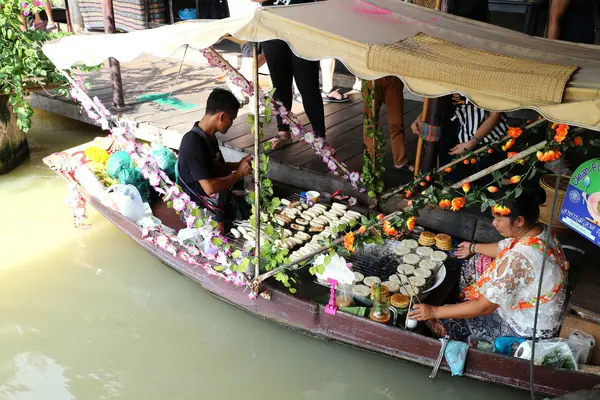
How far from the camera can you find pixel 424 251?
3750 millimetres

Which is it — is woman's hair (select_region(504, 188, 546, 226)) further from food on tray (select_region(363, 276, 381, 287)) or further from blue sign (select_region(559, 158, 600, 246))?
food on tray (select_region(363, 276, 381, 287))

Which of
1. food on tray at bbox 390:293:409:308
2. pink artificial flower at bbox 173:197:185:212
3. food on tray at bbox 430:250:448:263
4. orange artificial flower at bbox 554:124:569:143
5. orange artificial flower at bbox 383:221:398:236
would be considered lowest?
food on tray at bbox 390:293:409:308

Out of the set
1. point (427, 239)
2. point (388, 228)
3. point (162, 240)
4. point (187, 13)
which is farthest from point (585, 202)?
point (187, 13)

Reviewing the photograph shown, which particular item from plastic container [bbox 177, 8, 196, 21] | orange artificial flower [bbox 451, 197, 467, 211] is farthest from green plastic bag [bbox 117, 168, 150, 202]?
plastic container [bbox 177, 8, 196, 21]

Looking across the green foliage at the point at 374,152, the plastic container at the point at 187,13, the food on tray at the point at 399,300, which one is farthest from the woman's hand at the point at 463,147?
the plastic container at the point at 187,13

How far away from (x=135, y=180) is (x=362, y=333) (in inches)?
101

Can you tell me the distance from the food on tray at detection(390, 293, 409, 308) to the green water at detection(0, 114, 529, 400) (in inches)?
16.0

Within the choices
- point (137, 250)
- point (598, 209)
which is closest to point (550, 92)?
point (598, 209)

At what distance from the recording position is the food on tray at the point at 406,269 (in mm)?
3492

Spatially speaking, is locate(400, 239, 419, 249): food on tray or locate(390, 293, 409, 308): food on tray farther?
locate(400, 239, 419, 249): food on tray

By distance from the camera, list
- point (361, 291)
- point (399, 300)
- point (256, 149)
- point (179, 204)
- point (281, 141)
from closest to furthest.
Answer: point (256, 149)
point (399, 300)
point (361, 291)
point (179, 204)
point (281, 141)

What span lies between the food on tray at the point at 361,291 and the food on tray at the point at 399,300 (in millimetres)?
165

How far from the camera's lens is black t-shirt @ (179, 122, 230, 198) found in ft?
12.2

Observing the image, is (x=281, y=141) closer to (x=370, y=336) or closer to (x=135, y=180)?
(x=135, y=180)
